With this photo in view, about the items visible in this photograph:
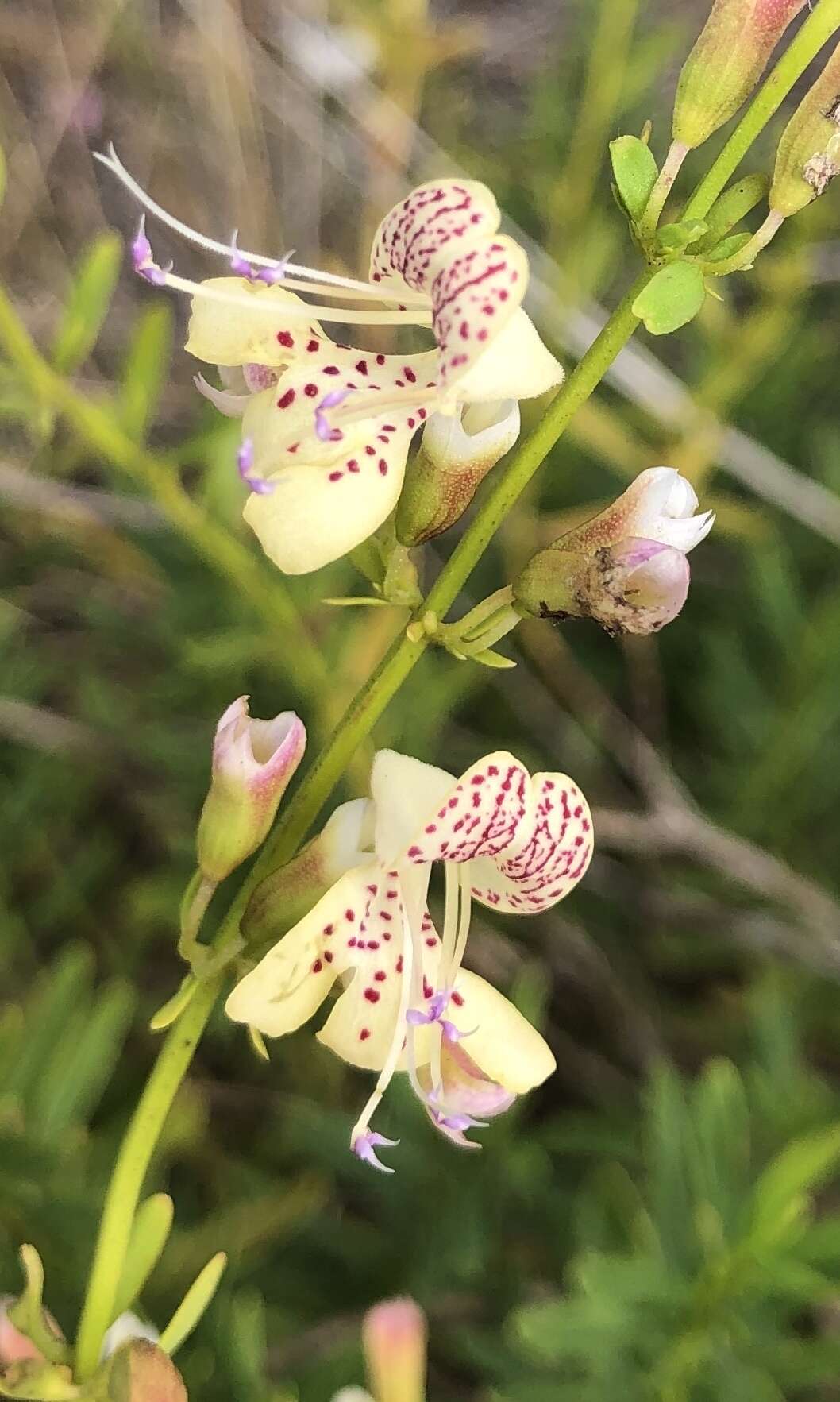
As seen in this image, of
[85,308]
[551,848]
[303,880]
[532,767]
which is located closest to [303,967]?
[303,880]

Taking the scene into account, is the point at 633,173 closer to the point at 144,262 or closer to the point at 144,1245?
the point at 144,262

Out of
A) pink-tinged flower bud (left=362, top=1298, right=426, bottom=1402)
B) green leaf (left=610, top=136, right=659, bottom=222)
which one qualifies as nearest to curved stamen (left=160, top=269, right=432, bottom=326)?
green leaf (left=610, top=136, right=659, bottom=222)

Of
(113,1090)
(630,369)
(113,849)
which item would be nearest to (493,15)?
(630,369)

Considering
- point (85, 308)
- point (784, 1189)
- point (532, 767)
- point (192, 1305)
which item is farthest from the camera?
point (532, 767)

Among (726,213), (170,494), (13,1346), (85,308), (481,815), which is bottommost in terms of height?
(13,1346)

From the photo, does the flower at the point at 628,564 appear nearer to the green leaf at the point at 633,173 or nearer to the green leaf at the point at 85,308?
the green leaf at the point at 633,173

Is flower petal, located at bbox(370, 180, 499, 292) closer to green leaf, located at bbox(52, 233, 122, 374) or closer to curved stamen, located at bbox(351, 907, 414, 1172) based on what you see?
curved stamen, located at bbox(351, 907, 414, 1172)
